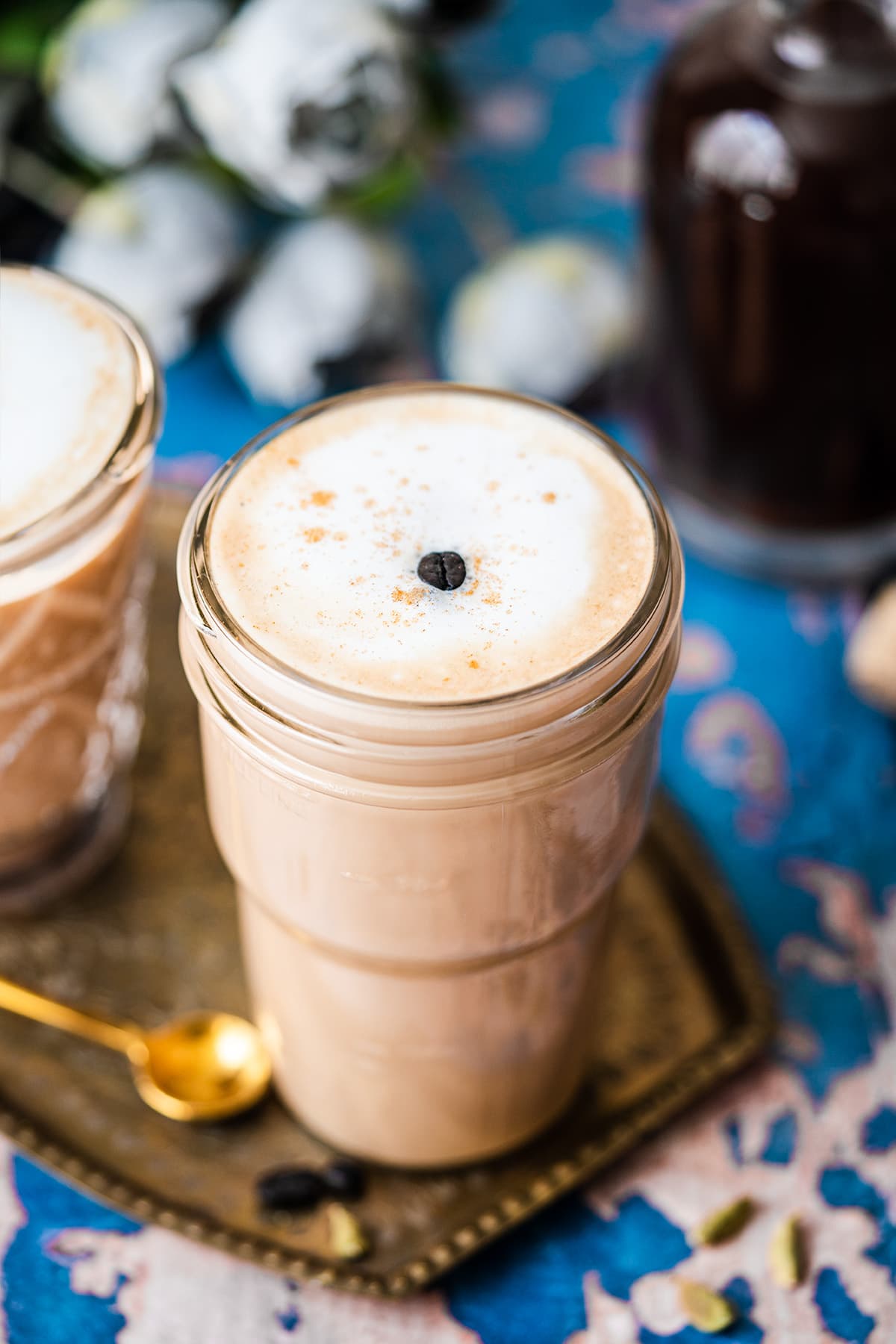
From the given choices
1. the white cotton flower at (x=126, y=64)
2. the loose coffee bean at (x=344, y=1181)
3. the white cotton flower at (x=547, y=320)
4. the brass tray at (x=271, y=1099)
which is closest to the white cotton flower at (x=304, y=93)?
the white cotton flower at (x=126, y=64)

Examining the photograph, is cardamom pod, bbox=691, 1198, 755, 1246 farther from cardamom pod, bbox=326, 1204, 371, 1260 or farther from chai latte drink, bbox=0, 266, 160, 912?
chai latte drink, bbox=0, 266, 160, 912

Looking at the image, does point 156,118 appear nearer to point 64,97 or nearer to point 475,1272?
point 64,97

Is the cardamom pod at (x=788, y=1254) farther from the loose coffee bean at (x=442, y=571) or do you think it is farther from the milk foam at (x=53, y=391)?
the milk foam at (x=53, y=391)

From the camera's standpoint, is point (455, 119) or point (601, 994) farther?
point (455, 119)

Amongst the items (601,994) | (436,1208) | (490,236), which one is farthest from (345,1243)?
(490,236)

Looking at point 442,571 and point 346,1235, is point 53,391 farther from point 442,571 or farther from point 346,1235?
point 346,1235

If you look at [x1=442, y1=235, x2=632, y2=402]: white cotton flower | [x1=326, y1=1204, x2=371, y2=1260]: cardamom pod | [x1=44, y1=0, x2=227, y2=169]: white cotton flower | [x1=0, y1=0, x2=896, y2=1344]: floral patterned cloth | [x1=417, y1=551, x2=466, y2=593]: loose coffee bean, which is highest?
[x1=417, y1=551, x2=466, y2=593]: loose coffee bean

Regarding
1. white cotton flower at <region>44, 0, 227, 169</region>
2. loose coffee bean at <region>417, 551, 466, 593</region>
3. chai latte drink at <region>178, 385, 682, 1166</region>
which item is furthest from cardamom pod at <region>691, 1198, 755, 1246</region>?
white cotton flower at <region>44, 0, 227, 169</region>
